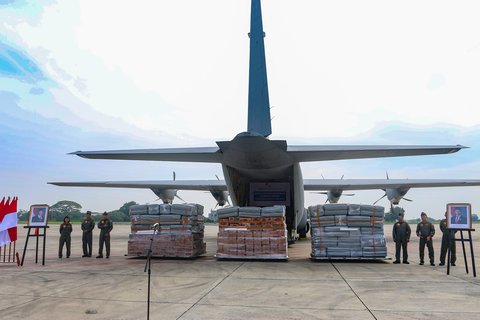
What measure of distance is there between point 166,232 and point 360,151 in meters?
6.34

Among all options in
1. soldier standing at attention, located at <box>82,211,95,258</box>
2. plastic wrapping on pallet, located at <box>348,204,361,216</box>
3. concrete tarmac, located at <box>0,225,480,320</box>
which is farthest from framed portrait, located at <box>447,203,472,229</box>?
soldier standing at attention, located at <box>82,211,95,258</box>

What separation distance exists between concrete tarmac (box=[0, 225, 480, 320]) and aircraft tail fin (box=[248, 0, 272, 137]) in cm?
425

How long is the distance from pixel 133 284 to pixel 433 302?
17.6ft

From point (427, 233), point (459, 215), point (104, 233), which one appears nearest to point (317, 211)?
point (427, 233)

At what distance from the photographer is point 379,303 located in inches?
238

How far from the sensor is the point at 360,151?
10812mm

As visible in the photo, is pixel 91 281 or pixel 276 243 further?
pixel 276 243

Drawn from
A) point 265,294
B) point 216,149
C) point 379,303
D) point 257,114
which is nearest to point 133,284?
point 265,294

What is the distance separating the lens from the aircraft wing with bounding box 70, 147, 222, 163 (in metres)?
11.3

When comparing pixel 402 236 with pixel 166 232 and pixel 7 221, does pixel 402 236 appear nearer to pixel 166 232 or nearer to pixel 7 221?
pixel 166 232

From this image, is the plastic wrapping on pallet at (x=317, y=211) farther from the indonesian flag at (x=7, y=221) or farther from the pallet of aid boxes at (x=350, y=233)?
the indonesian flag at (x=7, y=221)

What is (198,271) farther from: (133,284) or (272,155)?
(272,155)

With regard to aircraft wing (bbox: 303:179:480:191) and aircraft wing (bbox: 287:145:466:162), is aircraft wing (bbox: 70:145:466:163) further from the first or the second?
aircraft wing (bbox: 303:179:480:191)

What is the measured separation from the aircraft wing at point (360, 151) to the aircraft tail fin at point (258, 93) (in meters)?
1.17
